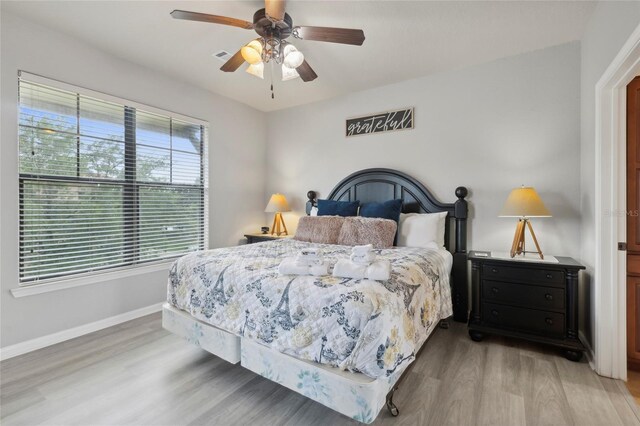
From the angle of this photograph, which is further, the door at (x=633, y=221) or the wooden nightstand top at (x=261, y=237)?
the wooden nightstand top at (x=261, y=237)

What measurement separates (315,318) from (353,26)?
7.44 feet

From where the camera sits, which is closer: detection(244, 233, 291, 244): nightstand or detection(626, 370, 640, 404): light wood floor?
detection(626, 370, 640, 404): light wood floor

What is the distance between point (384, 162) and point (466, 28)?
1.54 meters

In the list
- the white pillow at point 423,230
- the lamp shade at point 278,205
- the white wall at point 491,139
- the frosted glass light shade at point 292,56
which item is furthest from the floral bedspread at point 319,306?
the lamp shade at point 278,205

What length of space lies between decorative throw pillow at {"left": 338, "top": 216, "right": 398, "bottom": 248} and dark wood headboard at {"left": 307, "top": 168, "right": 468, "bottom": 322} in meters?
0.56

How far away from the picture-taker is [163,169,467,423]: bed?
139 centimetres

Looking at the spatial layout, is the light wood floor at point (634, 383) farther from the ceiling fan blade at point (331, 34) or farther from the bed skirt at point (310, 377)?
the ceiling fan blade at point (331, 34)

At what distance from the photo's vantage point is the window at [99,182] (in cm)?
244

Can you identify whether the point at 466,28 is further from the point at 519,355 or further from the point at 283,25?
the point at 519,355

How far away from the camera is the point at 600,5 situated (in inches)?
80.4

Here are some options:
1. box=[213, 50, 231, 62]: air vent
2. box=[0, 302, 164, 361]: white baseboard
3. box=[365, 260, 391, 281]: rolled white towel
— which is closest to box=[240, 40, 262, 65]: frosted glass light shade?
box=[213, 50, 231, 62]: air vent

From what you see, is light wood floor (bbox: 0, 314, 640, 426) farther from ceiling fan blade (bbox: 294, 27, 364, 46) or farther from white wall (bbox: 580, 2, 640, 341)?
ceiling fan blade (bbox: 294, 27, 364, 46)

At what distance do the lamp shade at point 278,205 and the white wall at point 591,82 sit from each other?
3.18 metres

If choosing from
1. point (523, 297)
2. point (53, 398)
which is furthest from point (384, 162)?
point (53, 398)
